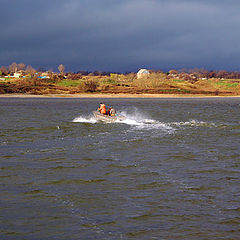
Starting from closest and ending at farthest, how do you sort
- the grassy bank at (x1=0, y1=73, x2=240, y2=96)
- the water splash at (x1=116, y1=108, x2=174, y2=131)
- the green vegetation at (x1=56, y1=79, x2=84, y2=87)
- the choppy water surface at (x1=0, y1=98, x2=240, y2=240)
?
1. the choppy water surface at (x1=0, y1=98, x2=240, y2=240)
2. the water splash at (x1=116, y1=108, x2=174, y2=131)
3. the grassy bank at (x1=0, y1=73, x2=240, y2=96)
4. the green vegetation at (x1=56, y1=79, x2=84, y2=87)

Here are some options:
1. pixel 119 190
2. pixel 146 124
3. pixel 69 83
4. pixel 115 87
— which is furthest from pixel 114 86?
pixel 119 190

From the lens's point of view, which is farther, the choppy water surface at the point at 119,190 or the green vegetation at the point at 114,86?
the green vegetation at the point at 114,86

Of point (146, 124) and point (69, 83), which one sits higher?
point (69, 83)

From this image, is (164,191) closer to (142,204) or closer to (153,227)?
(142,204)

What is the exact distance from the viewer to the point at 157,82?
128500mm

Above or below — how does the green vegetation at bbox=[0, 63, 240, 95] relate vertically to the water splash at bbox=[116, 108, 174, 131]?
above


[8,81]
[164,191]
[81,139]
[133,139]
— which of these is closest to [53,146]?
[81,139]

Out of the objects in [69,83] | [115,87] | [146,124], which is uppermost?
[69,83]

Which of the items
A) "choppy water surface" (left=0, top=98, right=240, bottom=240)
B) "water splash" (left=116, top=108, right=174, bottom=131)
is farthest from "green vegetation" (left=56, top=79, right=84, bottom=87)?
"choppy water surface" (left=0, top=98, right=240, bottom=240)

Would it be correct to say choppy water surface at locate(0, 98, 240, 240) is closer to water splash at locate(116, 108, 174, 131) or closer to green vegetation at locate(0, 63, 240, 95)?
water splash at locate(116, 108, 174, 131)

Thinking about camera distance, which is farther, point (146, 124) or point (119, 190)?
point (146, 124)

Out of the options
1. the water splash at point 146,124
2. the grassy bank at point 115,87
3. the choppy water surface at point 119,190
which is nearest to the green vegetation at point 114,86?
the grassy bank at point 115,87

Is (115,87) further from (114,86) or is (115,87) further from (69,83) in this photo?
(69,83)

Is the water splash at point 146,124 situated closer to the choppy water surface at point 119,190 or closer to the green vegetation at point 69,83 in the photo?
the choppy water surface at point 119,190
